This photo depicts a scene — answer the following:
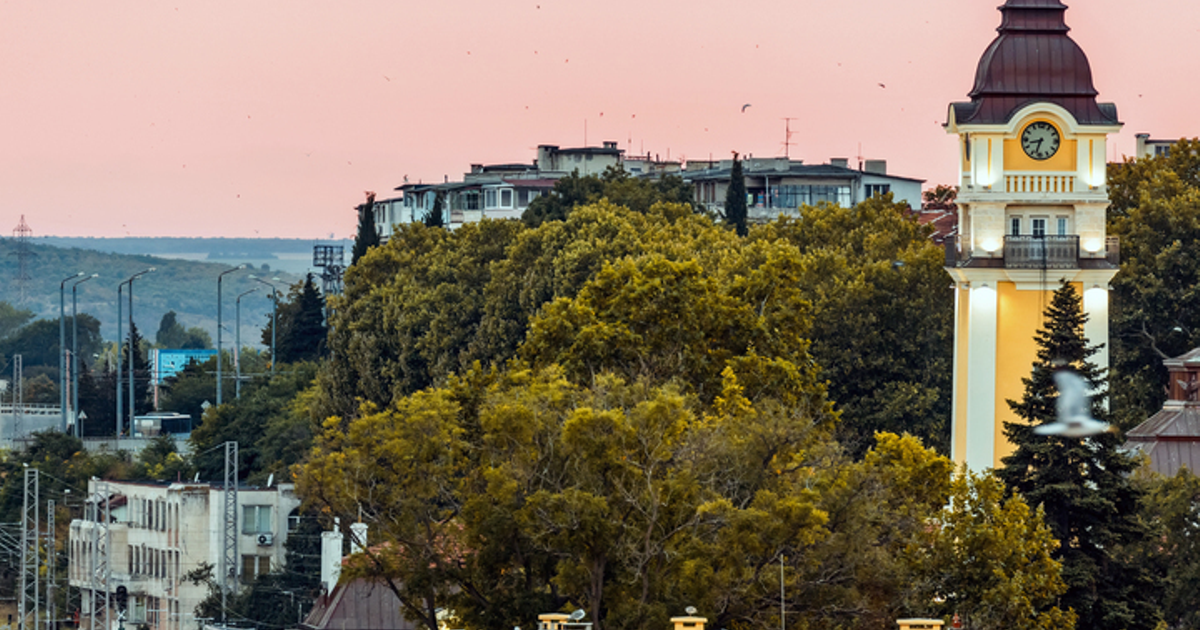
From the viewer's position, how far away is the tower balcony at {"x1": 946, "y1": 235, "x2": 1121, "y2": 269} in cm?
6950

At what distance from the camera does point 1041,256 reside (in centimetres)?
6944

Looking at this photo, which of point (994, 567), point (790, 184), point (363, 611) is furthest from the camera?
point (790, 184)

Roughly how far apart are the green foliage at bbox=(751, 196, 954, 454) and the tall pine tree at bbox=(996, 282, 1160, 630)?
26.5 metres

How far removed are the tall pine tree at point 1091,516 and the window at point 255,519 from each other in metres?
48.9

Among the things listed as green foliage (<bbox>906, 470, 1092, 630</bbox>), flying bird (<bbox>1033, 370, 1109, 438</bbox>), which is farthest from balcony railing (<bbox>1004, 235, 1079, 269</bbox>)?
green foliage (<bbox>906, 470, 1092, 630</bbox>)

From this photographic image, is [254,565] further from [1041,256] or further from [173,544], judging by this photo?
[1041,256]

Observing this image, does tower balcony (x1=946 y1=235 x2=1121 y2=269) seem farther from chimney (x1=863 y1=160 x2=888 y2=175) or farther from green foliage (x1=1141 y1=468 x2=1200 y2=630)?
chimney (x1=863 y1=160 x2=888 y2=175)

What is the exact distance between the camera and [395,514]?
56500mm

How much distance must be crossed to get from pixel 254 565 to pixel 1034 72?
130 feet

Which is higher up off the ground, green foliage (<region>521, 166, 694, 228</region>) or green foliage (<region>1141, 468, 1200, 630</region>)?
green foliage (<region>521, 166, 694, 228</region>)

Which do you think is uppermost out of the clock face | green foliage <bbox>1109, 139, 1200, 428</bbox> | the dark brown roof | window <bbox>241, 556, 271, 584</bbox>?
the clock face

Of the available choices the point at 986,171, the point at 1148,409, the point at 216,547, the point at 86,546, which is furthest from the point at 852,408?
the point at 86,546

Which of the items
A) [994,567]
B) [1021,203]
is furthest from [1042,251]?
[994,567]

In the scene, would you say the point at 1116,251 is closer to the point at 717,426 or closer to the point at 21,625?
the point at 717,426
